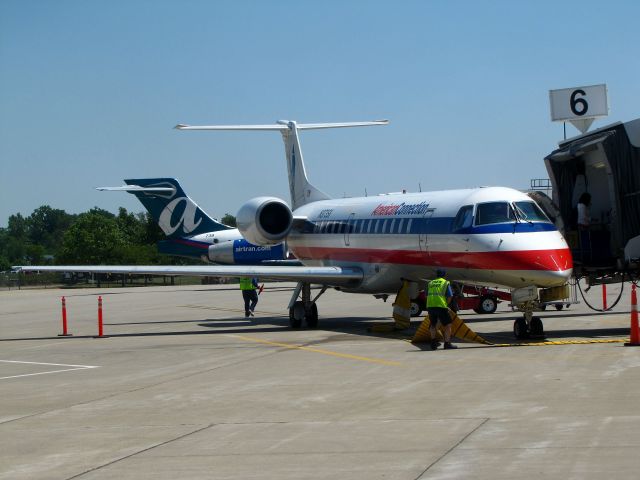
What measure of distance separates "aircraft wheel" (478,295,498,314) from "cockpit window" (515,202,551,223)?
883cm

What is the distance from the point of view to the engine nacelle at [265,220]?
89.5 feet

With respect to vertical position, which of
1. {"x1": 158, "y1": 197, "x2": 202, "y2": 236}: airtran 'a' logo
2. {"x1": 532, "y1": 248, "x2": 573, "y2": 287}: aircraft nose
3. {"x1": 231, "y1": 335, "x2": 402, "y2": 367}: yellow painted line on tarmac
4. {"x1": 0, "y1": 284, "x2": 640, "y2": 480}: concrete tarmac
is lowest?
{"x1": 0, "y1": 284, "x2": 640, "y2": 480}: concrete tarmac

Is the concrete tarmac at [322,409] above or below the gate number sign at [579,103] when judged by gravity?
below

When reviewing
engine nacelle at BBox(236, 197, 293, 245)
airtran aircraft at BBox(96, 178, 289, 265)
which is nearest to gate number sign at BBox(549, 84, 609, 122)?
engine nacelle at BBox(236, 197, 293, 245)

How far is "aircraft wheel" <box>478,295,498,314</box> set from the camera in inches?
1123

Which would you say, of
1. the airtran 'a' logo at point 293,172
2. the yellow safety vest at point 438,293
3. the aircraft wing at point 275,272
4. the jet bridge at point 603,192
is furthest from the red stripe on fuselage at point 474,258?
the airtran 'a' logo at point 293,172

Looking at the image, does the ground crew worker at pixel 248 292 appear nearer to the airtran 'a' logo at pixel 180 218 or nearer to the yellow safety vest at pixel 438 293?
the yellow safety vest at pixel 438 293

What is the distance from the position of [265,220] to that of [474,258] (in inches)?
350

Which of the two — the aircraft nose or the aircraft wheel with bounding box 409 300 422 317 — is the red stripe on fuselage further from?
the aircraft wheel with bounding box 409 300 422 317

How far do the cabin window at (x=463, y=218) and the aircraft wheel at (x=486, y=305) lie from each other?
8.00m

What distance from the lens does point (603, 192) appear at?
68.8 feet

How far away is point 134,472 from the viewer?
332 inches

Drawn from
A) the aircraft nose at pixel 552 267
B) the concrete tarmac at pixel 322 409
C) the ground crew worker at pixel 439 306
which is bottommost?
the concrete tarmac at pixel 322 409

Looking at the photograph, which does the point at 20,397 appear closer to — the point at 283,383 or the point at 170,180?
the point at 283,383
